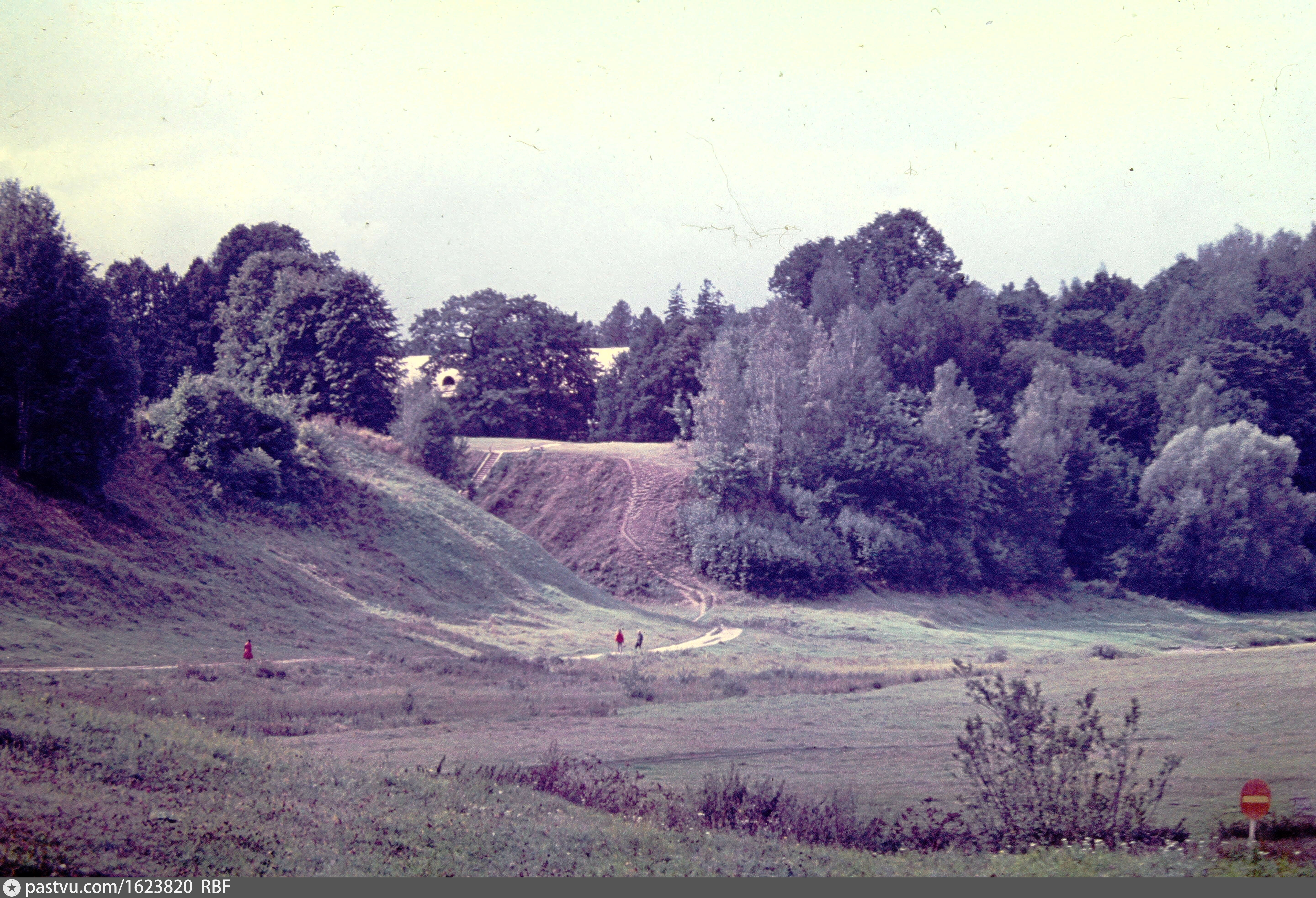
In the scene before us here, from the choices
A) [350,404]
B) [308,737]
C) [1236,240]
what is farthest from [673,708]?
[1236,240]

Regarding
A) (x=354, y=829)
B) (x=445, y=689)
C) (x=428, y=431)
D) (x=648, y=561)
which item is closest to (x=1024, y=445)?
(x=648, y=561)

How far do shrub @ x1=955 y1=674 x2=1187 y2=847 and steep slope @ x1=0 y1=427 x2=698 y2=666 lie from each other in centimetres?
A: 1438

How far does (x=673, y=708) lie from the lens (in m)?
15.2

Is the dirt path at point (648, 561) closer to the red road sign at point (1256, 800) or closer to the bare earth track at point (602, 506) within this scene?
the bare earth track at point (602, 506)

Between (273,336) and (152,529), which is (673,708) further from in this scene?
(273,336)

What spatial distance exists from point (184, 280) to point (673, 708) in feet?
125

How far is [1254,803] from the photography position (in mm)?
7320

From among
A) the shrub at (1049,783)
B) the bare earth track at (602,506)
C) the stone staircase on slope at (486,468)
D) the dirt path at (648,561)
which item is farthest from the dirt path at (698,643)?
the stone staircase on slope at (486,468)

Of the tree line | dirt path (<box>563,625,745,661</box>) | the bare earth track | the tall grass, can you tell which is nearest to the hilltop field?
the tall grass

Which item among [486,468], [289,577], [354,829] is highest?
[486,468]

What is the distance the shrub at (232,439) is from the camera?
2892 centimetres

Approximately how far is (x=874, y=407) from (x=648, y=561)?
14.9 meters

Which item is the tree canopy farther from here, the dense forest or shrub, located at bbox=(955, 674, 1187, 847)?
shrub, located at bbox=(955, 674, 1187, 847)

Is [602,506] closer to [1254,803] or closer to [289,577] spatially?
[289,577]
